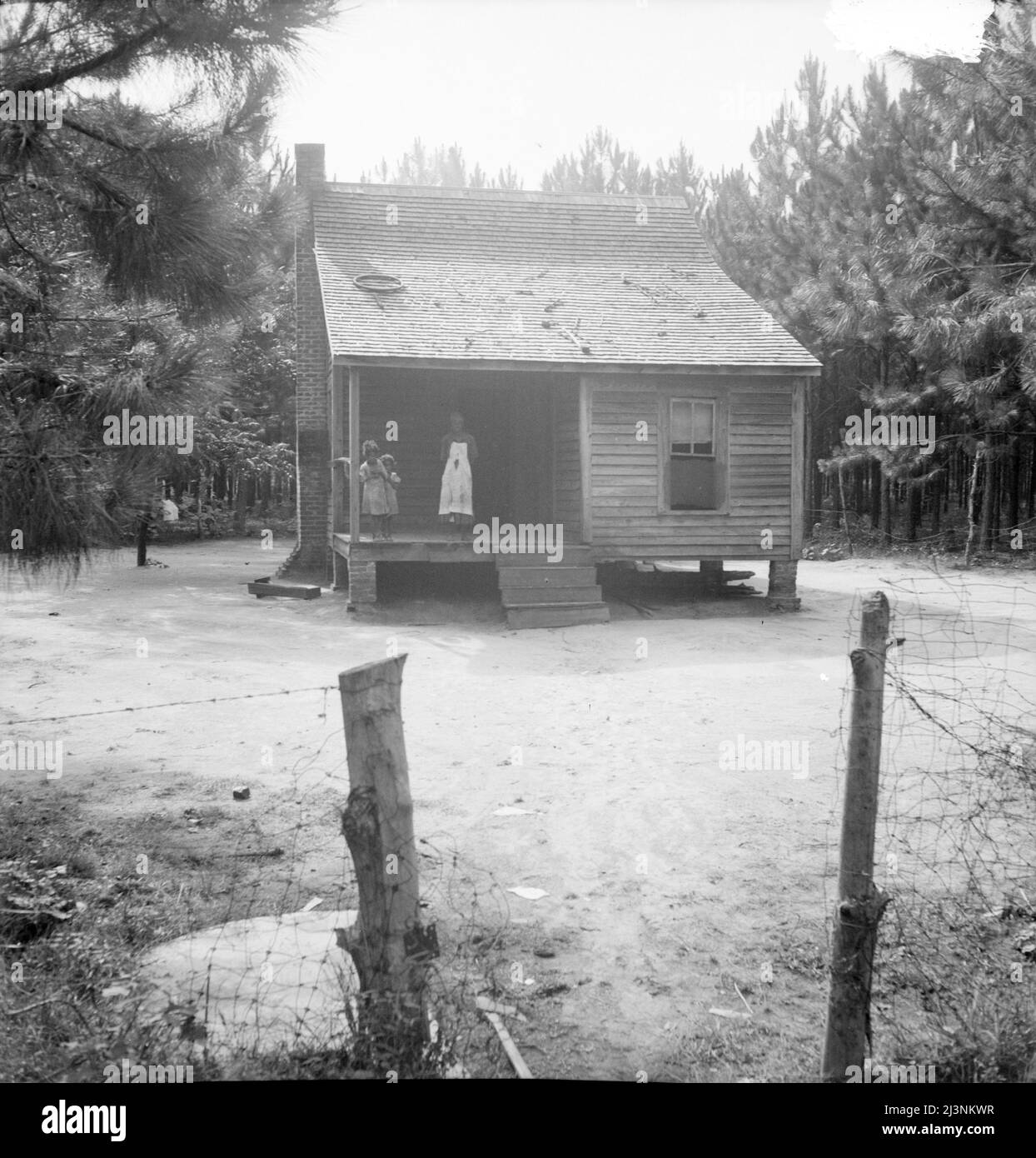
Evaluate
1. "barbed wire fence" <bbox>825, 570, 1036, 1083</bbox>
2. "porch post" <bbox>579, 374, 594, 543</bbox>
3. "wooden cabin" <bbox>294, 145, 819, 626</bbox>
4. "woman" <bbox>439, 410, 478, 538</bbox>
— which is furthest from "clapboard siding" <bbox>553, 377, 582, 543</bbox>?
"barbed wire fence" <bbox>825, 570, 1036, 1083</bbox>

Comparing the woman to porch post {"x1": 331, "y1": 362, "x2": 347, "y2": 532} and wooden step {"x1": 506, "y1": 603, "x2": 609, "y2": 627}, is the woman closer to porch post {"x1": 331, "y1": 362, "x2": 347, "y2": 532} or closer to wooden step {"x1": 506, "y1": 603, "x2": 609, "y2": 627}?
porch post {"x1": 331, "y1": 362, "x2": 347, "y2": 532}

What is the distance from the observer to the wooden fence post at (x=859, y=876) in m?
3.17

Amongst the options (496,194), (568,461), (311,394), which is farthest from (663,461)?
(496,194)

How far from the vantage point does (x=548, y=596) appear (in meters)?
13.9

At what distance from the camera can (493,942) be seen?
4.40 metres

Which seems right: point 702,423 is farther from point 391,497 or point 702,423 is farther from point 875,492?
point 875,492

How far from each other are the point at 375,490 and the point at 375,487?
0.13ft

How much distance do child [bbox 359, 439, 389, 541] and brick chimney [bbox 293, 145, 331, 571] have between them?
399 centimetres

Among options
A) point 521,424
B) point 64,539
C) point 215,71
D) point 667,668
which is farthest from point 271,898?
point 521,424

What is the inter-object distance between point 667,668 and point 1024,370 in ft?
32.0

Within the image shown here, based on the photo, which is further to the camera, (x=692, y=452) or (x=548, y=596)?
(x=692, y=452)

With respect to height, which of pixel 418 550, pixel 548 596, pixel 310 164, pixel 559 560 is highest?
pixel 310 164

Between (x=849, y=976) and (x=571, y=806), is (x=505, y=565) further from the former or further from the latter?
(x=849, y=976)

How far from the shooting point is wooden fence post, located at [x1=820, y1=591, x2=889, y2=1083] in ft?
10.4
